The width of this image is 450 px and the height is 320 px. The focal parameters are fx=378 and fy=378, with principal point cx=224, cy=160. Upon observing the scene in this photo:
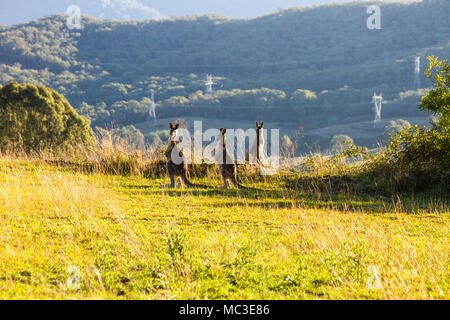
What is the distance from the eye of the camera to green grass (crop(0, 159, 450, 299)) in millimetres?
4113

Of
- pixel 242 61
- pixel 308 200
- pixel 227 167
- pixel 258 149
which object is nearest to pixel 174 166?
pixel 227 167

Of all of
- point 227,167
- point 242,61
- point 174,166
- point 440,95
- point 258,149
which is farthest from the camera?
point 242,61

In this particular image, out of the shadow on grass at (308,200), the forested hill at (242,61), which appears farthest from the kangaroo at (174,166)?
the forested hill at (242,61)

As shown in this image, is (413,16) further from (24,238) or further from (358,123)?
(24,238)

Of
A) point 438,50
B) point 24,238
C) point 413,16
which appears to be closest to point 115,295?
point 24,238

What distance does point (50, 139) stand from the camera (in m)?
20.9

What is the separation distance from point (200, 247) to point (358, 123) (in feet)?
357

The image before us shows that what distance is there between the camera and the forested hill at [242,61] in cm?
11750

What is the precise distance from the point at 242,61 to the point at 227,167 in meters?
158

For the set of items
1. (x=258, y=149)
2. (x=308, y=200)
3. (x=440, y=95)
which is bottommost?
(x=308, y=200)

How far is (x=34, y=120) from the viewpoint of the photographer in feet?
66.3

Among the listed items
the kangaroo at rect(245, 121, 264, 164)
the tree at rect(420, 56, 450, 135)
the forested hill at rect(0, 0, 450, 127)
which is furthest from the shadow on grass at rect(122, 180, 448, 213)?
the forested hill at rect(0, 0, 450, 127)

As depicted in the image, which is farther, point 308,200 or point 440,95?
point 440,95

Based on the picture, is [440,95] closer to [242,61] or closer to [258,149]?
[258,149]
